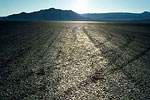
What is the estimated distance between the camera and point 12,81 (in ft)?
14.7

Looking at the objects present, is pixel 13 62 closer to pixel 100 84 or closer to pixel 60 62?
pixel 60 62

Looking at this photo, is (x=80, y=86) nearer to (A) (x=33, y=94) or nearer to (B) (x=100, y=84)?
(B) (x=100, y=84)

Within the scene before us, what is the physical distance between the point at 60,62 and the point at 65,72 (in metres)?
1.15

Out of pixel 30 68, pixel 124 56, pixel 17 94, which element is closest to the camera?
pixel 17 94

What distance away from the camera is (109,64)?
242 inches

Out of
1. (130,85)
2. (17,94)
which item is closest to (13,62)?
(17,94)

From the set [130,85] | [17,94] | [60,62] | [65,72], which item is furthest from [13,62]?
[130,85]

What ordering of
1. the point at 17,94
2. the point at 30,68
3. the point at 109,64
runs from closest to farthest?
the point at 17,94 → the point at 30,68 → the point at 109,64

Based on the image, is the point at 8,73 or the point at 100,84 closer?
the point at 100,84

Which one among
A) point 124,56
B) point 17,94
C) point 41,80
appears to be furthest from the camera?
point 124,56

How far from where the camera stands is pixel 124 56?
7.36 metres

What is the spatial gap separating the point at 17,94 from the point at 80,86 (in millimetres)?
1231

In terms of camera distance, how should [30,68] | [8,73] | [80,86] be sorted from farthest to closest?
[30,68], [8,73], [80,86]

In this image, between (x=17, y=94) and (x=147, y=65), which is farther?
(x=147, y=65)
